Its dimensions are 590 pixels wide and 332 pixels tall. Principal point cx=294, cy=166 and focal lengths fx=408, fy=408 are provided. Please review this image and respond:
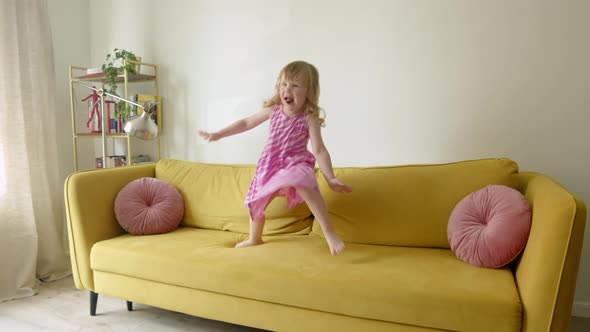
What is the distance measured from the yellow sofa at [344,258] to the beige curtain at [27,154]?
691 millimetres

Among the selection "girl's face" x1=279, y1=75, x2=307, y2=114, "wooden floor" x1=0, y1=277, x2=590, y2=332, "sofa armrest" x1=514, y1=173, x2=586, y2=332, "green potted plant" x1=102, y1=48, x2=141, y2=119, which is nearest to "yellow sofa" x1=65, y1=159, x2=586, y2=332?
"sofa armrest" x1=514, y1=173, x2=586, y2=332

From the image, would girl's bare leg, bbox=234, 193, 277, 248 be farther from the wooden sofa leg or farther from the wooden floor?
the wooden sofa leg

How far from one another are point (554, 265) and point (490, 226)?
289 millimetres

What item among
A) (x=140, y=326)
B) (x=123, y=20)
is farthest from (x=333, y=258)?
(x=123, y=20)

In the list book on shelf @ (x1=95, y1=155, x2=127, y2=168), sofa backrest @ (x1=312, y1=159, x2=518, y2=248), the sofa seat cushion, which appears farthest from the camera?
book on shelf @ (x1=95, y1=155, x2=127, y2=168)

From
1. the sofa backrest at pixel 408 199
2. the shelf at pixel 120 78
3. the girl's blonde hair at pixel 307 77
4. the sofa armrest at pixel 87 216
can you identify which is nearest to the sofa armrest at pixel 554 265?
the sofa backrest at pixel 408 199

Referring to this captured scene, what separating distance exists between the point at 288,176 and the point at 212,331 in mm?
808

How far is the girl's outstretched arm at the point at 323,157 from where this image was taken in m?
1.78

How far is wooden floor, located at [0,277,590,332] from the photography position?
1.91 meters

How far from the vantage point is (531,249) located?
1277 millimetres

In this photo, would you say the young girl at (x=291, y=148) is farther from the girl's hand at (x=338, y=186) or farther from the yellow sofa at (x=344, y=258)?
the yellow sofa at (x=344, y=258)

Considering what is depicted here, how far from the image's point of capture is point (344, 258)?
1.61m

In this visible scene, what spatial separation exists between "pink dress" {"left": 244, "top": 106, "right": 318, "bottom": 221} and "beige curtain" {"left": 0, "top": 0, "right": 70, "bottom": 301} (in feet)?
5.01

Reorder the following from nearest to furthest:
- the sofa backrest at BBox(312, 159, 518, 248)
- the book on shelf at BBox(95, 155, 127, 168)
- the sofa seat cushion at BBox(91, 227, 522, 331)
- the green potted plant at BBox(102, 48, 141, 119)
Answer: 1. the sofa seat cushion at BBox(91, 227, 522, 331)
2. the sofa backrest at BBox(312, 159, 518, 248)
3. the green potted plant at BBox(102, 48, 141, 119)
4. the book on shelf at BBox(95, 155, 127, 168)
